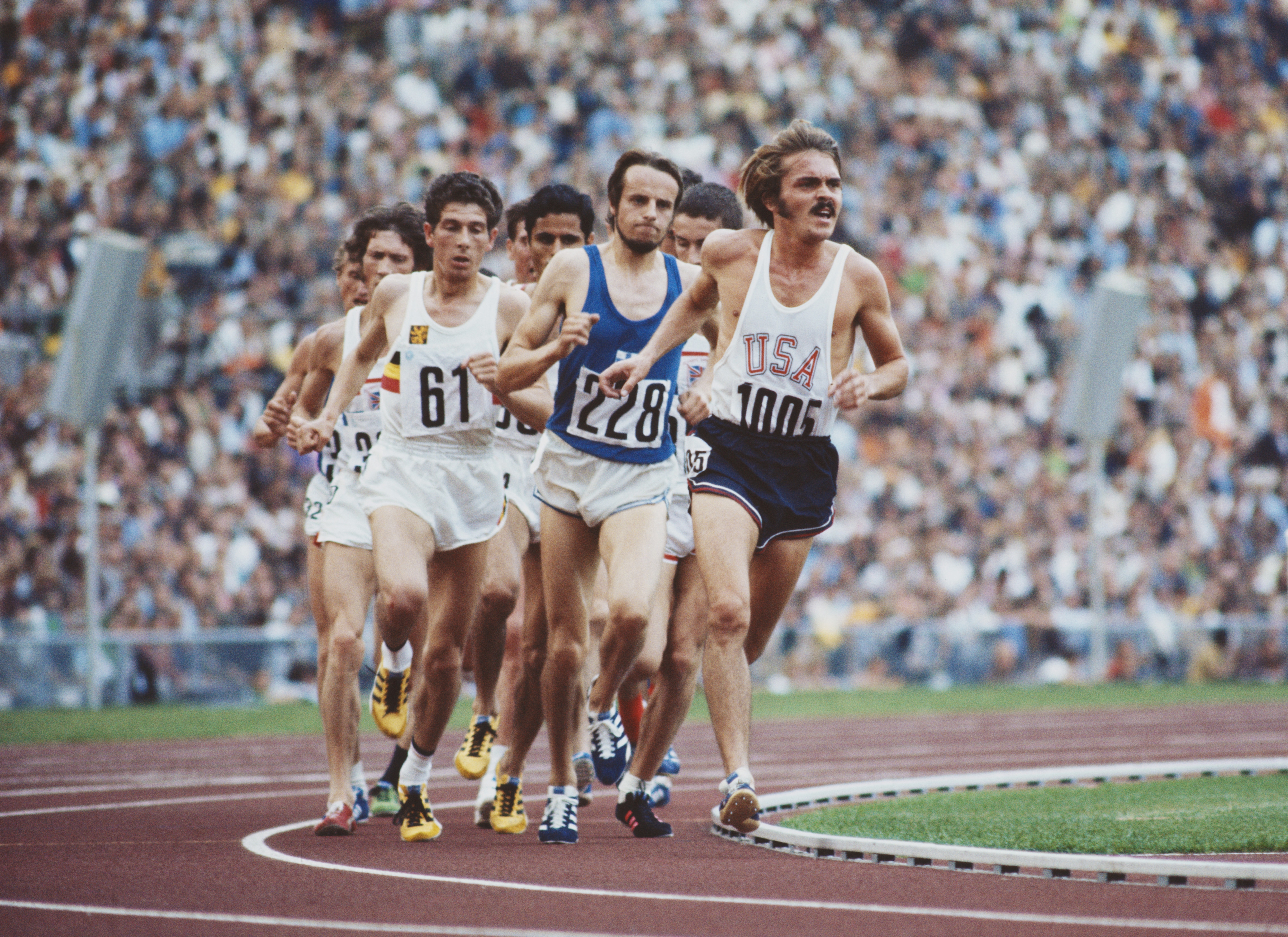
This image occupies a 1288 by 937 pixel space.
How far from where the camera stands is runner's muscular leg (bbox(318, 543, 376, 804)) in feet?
24.6

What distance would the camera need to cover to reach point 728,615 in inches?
281

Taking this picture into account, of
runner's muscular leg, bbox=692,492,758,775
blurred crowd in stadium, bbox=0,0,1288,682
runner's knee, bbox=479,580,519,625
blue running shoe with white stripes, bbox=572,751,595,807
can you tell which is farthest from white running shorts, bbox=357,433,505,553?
blurred crowd in stadium, bbox=0,0,1288,682

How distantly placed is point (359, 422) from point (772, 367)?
2.45 metres

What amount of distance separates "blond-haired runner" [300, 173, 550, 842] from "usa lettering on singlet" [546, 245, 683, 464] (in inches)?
6.3

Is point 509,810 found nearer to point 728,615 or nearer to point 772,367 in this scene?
point 728,615

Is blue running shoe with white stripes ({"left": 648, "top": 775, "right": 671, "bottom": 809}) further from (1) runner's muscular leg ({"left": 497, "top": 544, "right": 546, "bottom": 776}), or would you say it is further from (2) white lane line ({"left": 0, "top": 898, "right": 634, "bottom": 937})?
(2) white lane line ({"left": 0, "top": 898, "right": 634, "bottom": 937})

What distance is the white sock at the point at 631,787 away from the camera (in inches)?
289

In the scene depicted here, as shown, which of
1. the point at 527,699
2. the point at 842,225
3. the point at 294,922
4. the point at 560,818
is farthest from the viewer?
the point at 842,225

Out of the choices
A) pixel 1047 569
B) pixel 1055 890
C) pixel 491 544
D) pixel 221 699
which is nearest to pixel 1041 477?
pixel 1047 569

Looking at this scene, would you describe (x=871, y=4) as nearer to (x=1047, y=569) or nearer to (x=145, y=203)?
(x=1047, y=569)

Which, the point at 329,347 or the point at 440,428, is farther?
the point at 329,347

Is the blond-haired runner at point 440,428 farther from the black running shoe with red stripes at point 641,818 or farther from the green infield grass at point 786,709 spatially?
the green infield grass at point 786,709

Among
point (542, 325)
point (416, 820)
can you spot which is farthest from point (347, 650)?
point (542, 325)

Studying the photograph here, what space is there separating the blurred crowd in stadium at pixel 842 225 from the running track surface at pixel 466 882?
9.68 metres
